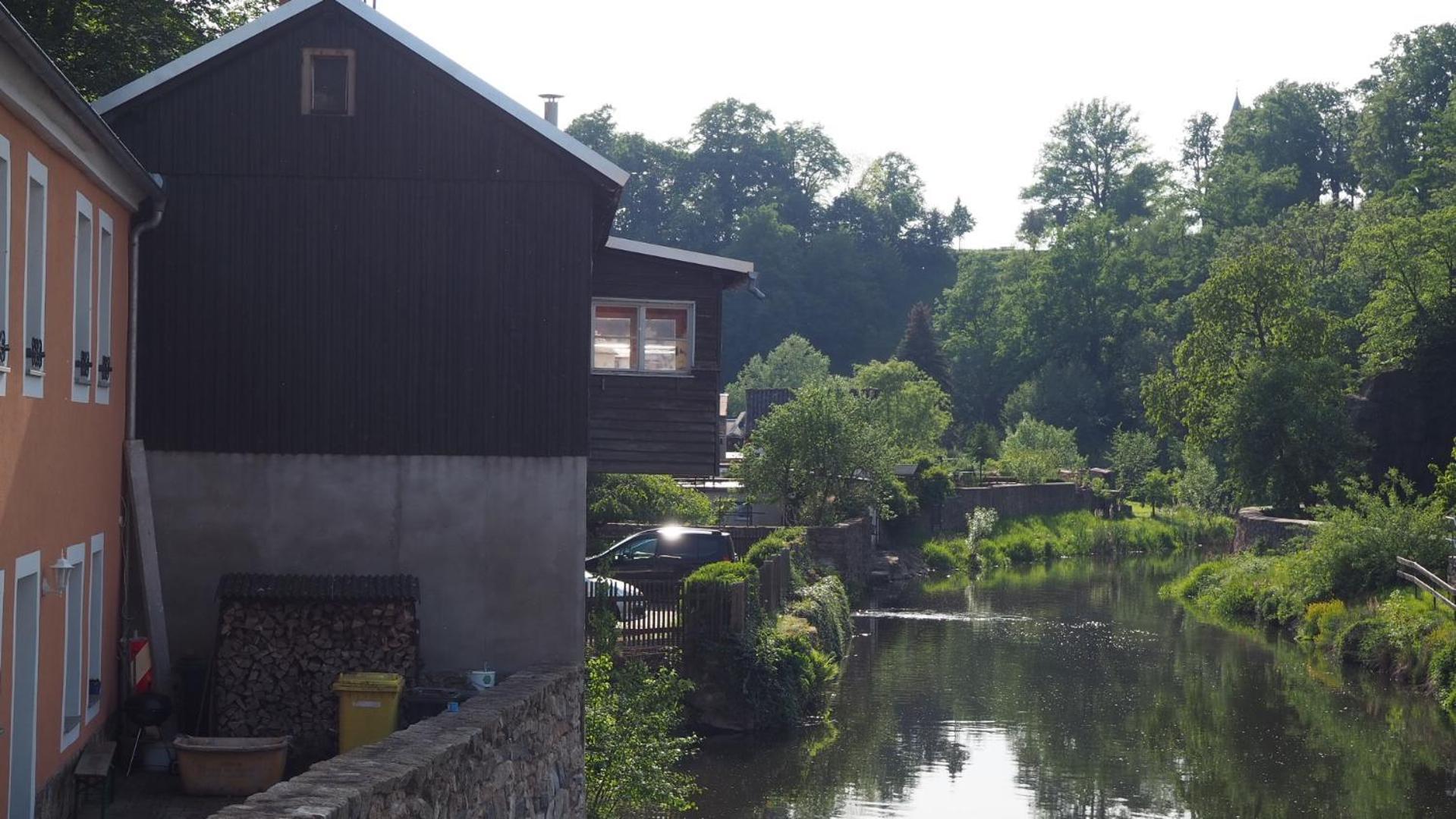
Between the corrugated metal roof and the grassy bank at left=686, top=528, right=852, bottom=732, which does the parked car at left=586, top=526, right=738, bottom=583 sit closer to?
the grassy bank at left=686, top=528, right=852, bottom=732

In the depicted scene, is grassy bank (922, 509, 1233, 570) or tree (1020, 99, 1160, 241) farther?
tree (1020, 99, 1160, 241)

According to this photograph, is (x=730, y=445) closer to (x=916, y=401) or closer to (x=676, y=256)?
(x=916, y=401)

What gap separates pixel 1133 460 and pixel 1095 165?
38844 millimetres

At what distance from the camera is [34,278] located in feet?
36.5

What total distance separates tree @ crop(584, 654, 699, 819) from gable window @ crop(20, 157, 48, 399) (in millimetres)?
6715

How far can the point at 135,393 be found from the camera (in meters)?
15.4

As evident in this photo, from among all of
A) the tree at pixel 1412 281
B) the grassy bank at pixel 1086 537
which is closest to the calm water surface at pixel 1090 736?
the grassy bank at pixel 1086 537

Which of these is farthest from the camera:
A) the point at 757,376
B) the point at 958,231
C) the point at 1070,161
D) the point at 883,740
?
the point at 958,231

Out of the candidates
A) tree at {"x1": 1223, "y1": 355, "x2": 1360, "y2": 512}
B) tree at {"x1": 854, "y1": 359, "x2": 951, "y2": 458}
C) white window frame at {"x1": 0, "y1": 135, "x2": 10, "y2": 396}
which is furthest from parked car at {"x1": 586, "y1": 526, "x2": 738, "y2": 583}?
tree at {"x1": 854, "y1": 359, "x2": 951, "y2": 458}

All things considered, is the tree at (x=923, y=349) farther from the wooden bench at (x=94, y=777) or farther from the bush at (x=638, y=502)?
the wooden bench at (x=94, y=777)

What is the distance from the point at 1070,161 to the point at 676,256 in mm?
86419

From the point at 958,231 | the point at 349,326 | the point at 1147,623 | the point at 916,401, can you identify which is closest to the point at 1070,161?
the point at 958,231

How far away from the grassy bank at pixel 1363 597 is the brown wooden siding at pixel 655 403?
13.5 meters

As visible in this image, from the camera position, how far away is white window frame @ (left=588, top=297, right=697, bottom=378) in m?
19.5
